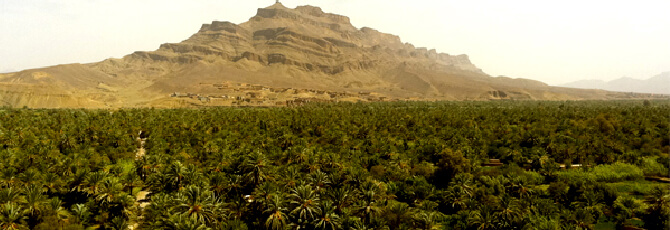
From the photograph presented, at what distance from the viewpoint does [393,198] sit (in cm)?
5556

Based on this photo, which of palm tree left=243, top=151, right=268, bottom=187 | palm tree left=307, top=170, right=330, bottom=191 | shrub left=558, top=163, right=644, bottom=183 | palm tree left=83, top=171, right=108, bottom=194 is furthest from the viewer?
shrub left=558, top=163, right=644, bottom=183

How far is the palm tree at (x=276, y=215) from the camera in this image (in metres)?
37.9

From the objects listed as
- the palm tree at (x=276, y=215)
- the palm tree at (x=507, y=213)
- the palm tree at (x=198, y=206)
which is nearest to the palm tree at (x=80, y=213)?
the palm tree at (x=198, y=206)

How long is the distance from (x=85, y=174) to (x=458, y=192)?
5308 centimetres

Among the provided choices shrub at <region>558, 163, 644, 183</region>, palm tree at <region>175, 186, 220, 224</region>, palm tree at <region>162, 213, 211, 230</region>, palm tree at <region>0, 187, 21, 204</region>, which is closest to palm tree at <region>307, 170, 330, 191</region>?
palm tree at <region>175, 186, 220, 224</region>

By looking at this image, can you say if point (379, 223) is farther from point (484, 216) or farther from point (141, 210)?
point (141, 210)

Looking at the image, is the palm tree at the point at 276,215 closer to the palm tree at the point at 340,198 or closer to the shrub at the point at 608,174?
the palm tree at the point at 340,198

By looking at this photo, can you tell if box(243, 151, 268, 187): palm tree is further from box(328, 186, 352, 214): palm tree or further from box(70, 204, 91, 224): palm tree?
box(70, 204, 91, 224): palm tree

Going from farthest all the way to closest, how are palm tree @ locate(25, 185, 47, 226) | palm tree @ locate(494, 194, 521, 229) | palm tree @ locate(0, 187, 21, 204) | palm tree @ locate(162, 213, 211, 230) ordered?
1. palm tree @ locate(494, 194, 521, 229)
2. palm tree @ locate(25, 185, 47, 226)
3. palm tree @ locate(0, 187, 21, 204)
4. palm tree @ locate(162, 213, 211, 230)

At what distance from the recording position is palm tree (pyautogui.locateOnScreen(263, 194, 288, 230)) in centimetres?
3794

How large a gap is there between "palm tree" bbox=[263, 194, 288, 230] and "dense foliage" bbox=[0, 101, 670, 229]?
22 cm

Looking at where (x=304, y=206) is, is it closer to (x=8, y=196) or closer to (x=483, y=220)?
(x=483, y=220)

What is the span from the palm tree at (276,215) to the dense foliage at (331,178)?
8.6 inches

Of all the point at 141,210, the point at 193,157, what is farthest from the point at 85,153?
the point at 141,210
